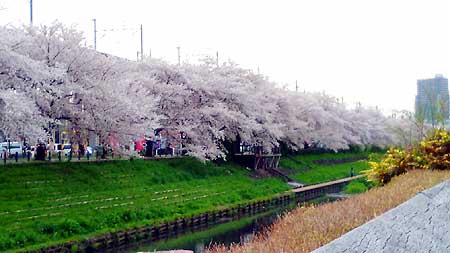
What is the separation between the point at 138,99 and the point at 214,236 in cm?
753

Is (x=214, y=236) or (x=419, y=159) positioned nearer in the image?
(x=419, y=159)

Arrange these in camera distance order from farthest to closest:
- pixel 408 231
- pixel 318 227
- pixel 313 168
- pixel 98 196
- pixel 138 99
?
pixel 313 168, pixel 138 99, pixel 98 196, pixel 318 227, pixel 408 231

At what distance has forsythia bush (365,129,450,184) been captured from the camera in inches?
493

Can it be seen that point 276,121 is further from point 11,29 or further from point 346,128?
point 11,29

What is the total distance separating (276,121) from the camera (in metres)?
38.4

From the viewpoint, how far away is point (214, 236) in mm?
18578

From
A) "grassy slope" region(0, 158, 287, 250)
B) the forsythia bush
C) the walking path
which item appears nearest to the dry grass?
the walking path

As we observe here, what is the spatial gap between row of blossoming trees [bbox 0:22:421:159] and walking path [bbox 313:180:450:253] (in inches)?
488

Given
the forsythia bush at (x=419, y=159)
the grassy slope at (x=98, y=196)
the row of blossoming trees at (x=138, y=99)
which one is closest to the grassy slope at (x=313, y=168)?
the row of blossoming trees at (x=138, y=99)

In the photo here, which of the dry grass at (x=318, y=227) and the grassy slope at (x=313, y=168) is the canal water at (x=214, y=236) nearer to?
the dry grass at (x=318, y=227)

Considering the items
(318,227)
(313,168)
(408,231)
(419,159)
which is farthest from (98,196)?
(313,168)

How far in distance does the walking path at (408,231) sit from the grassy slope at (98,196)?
1146cm

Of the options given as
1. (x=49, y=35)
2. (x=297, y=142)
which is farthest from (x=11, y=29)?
(x=297, y=142)

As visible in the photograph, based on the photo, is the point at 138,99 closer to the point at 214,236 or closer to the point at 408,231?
the point at 214,236
